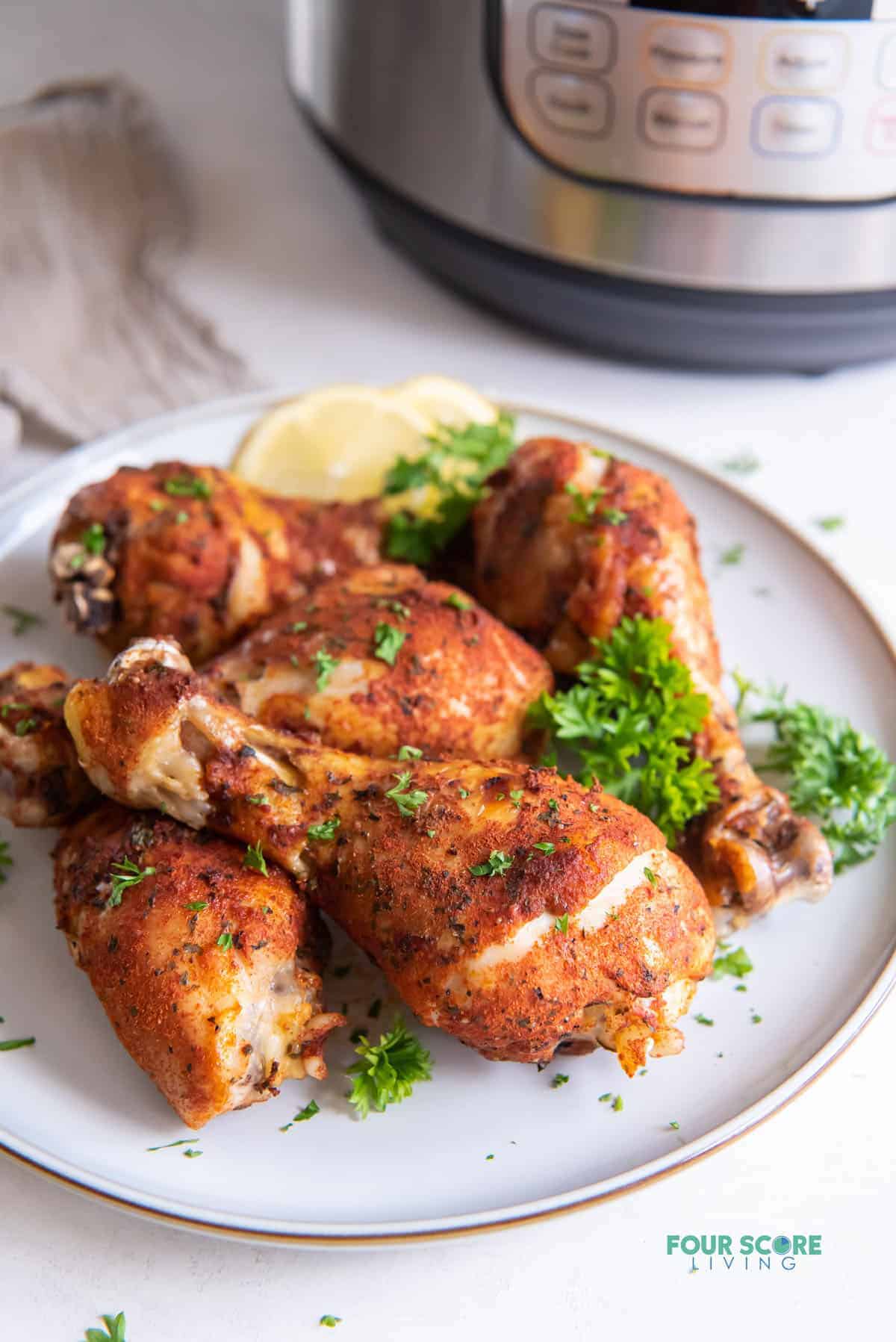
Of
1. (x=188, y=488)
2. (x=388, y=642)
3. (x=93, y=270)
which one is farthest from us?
(x=93, y=270)

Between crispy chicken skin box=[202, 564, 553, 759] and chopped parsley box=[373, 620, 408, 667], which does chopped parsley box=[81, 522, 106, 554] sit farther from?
chopped parsley box=[373, 620, 408, 667]

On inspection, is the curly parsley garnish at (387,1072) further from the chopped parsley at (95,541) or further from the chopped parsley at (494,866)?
the chopped parsley at (95,541)

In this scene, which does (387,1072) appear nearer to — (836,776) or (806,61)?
(836,776)

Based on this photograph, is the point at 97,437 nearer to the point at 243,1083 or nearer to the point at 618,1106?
the point at 243,1083

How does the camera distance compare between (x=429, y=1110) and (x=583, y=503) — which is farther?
(x=583, y=503)

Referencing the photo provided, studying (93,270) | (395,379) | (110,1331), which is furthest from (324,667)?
(93,270)

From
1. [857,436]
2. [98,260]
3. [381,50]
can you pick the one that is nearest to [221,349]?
[98,260]

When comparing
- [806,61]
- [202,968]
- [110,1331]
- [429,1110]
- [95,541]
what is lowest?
[110,1331]

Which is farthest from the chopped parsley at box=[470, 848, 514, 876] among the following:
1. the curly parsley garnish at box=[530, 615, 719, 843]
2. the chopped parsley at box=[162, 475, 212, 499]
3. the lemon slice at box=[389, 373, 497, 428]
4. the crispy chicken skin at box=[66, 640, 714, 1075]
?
the lemon slice at box=[389, 373, 497, 428]
